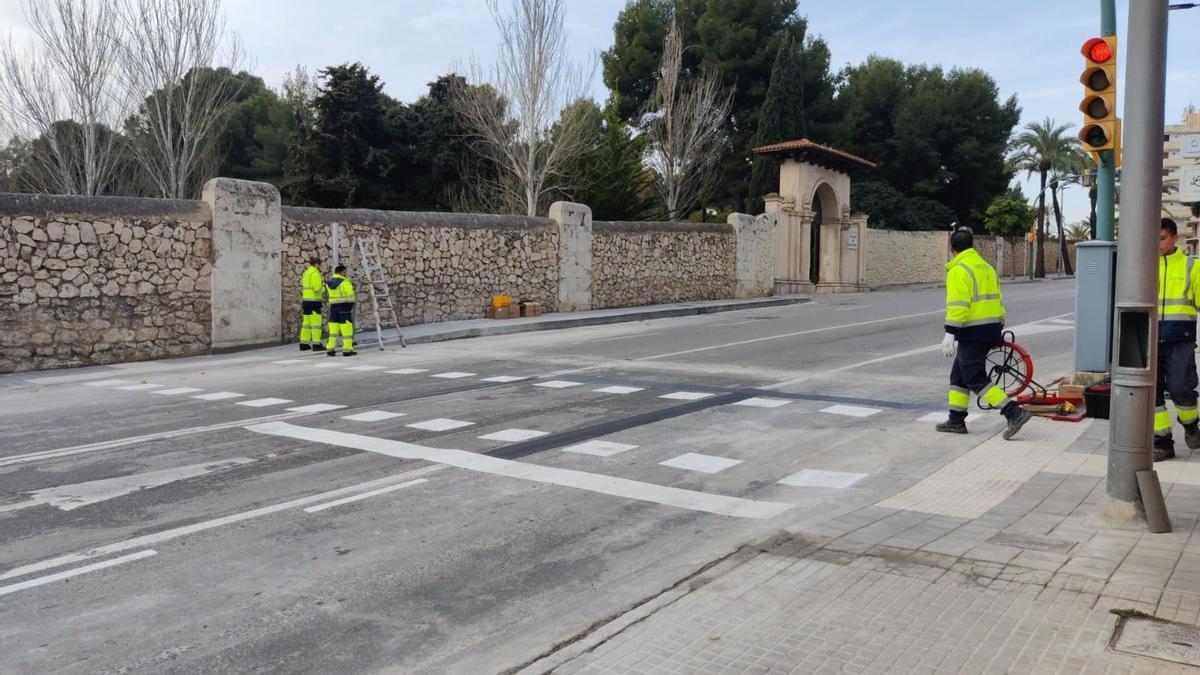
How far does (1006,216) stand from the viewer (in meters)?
55.5

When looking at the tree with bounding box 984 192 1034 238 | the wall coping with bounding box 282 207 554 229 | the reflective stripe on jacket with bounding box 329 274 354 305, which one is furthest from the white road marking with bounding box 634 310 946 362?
the tree with bounding box 984 192 1034 238

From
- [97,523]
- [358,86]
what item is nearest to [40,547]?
[97,523]

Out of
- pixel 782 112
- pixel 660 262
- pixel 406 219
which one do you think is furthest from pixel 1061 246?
pixel 406 219

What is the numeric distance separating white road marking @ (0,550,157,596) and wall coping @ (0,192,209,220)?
10627 mm

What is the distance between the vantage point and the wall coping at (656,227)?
25812 millimetres

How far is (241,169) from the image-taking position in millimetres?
45438

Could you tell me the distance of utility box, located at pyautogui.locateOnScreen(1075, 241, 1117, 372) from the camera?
9242 mm

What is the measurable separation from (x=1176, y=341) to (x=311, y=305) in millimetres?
13278

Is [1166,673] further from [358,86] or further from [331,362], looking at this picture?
[358,86]

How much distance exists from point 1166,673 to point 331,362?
13.1 m

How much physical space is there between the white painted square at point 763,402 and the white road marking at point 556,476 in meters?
3.60

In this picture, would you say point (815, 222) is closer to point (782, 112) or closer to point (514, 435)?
point (782, 112)

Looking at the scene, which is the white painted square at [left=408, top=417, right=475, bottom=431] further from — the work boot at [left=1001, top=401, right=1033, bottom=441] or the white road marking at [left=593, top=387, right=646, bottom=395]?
the work boot at [left=1001, top=401, right=1033, bottom=441]

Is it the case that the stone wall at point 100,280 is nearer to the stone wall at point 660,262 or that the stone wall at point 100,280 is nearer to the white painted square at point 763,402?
the white painted square at point 763,402
